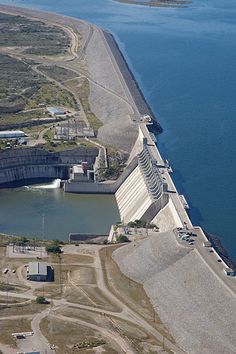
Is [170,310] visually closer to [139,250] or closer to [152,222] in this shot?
[139,250]

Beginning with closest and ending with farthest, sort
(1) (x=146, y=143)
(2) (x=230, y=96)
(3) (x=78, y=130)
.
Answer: (1) (x=146, y=143), (3) (x=78, y=130), (2) (x=230, y=96)

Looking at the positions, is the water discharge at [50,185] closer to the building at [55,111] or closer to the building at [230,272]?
Answer: the building at [55,111]

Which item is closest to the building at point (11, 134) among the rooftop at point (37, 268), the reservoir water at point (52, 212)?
the reservoir water at point (52, 212)


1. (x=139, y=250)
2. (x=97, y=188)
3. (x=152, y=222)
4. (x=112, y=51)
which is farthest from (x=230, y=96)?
(x=139, y=250)

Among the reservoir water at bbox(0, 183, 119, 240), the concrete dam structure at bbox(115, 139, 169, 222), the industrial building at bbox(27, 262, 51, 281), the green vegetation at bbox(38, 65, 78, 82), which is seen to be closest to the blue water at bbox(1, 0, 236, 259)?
the concrete dam structure at bbox(115, 139, 169, 222)

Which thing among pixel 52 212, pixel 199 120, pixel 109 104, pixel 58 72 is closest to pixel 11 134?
pixel 52 212

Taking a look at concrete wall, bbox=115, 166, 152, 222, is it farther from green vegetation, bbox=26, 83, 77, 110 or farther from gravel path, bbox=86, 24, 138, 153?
green vegetation, bbox=26, 83, 77, 110
